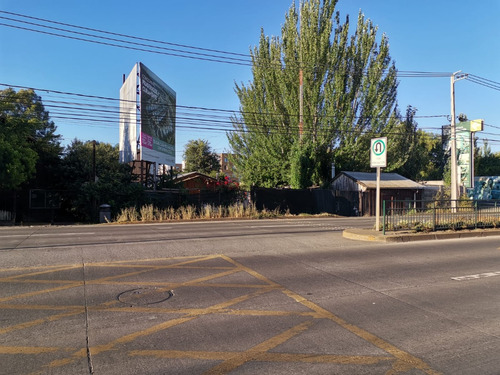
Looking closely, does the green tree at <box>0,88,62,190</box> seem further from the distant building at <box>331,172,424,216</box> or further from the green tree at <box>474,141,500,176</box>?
the green tree at <box>474,141,500,176</box>

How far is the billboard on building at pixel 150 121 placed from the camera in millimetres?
27297

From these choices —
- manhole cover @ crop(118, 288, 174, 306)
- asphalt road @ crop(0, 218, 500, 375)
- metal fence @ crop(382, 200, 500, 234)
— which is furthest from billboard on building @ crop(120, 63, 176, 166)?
manhole cover @ crop(118, 288, 174, 306)

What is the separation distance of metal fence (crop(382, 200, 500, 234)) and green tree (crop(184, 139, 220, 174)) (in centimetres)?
4718

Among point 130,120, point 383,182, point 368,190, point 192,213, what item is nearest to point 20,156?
point 130,120

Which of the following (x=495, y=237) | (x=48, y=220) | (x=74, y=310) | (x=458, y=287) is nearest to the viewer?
(x=74, y=310)

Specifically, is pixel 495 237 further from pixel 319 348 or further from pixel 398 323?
pixel 319 348

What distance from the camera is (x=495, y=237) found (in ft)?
49.2

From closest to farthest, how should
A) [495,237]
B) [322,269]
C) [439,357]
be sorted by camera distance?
1. [439,357]
2. [322,269]
3. [495,237]

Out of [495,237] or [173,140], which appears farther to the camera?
[173,140]

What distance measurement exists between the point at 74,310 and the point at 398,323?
452 cm

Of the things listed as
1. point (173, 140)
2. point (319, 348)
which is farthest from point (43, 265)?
point (173, 140)

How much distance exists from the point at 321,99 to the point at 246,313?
32873mm

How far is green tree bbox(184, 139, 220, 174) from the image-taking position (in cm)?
6094

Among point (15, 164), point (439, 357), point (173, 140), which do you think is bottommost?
point (439, 357)
